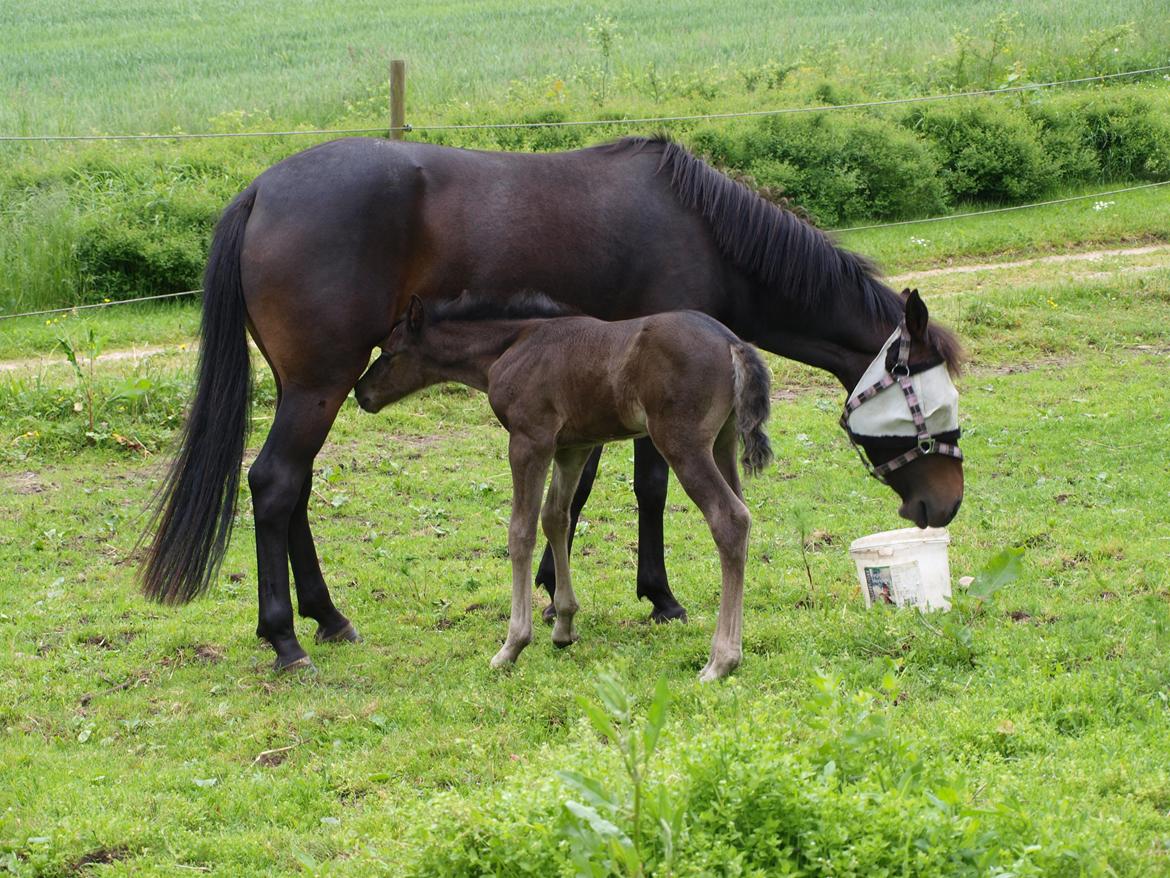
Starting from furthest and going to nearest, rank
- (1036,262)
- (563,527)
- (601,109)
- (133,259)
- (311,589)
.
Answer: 1. (601,109)
2. (1036,262)
3. (133,259)
4. (311,589)
5. (563,527)

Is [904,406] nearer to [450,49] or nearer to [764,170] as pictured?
[764,170]

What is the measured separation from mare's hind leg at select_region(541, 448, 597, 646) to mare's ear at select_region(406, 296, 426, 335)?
0.87 metres

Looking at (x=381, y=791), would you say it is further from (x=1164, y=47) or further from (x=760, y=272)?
(x=1164, y=47)

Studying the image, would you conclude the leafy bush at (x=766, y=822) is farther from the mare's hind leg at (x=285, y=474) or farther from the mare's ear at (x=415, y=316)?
the mare's ear at (x=415, y=316)

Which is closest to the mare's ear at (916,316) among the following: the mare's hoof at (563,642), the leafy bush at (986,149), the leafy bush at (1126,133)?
the mare's hoof at (563,642)

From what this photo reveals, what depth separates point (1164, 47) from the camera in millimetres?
20969

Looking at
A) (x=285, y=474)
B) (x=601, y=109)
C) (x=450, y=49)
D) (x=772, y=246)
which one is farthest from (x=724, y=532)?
(x=450, y=49)

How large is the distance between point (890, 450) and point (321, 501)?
13.3 feet

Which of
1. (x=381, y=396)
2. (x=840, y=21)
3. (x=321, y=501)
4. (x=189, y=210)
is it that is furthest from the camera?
(x=840, y=21)

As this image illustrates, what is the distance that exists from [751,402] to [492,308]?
1.31m

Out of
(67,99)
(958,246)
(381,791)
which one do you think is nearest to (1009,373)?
(958,246)

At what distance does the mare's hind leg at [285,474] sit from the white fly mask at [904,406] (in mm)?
2475

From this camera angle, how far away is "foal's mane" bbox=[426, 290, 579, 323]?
5613 millimetres

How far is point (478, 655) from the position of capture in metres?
5.61
